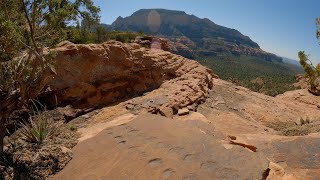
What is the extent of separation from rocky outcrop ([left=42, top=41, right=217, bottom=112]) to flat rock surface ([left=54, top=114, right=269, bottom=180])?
3614mm

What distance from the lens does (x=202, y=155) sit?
18.9 ft

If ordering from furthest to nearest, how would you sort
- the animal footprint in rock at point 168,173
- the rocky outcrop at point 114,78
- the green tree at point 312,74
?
the green tree at point 312,74, the rocky outcrop at point 114,78, the animal footprint in rock at point 168,173

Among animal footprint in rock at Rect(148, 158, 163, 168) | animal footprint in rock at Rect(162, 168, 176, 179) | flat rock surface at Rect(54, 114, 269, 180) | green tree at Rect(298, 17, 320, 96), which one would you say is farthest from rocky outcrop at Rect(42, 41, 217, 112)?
green tree at Rect(298, 17, 320, 96)

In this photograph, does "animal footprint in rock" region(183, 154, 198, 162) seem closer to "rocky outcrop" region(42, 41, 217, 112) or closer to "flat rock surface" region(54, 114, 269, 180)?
"flat rock surface" region(54, 114, 269, 180)

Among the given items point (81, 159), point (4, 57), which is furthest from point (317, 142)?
point (4, 57)

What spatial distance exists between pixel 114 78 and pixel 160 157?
755 cm

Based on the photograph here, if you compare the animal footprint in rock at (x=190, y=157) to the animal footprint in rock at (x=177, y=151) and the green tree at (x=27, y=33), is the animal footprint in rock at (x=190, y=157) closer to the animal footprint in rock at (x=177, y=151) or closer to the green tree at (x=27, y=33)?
the animal footprint in rock at (x=177, y=151)

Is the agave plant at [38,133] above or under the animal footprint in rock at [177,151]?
under

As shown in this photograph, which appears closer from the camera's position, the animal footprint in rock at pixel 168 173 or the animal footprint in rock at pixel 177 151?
the animal footprint in rock at pixel 168 173

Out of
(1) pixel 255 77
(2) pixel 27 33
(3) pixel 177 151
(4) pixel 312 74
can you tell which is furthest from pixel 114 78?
(1) pixel 255 77

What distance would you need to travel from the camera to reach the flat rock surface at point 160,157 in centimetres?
528

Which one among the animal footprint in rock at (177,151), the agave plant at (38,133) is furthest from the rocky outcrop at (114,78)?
the animal footprint in rock at (177,151)

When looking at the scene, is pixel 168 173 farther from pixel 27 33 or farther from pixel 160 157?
pixel 27 33

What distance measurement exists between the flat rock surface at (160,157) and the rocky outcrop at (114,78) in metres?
3.61
